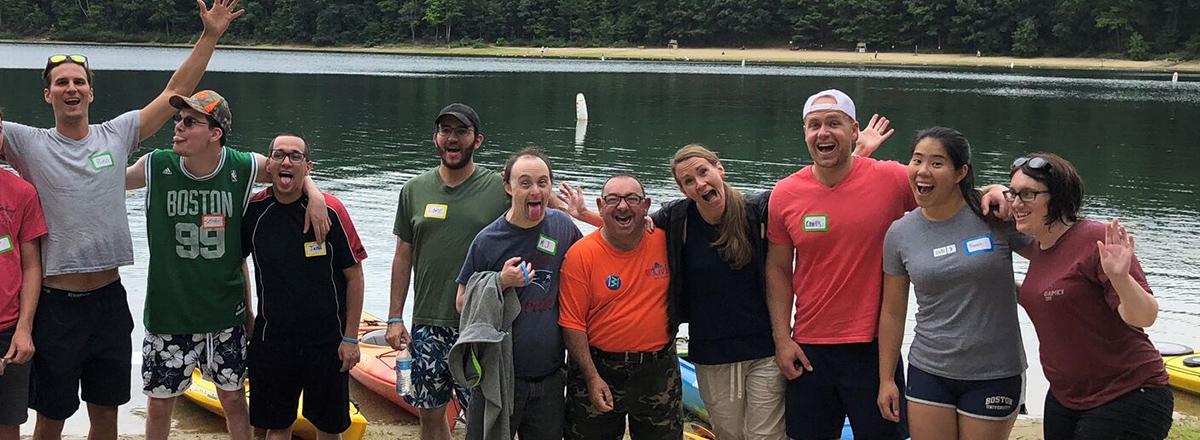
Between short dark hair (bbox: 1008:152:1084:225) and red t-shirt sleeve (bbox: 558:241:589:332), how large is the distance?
6.80 ft

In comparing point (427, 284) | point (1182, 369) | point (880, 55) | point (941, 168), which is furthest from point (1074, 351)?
point (880, 55)

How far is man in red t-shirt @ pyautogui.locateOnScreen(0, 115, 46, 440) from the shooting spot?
4961 mm

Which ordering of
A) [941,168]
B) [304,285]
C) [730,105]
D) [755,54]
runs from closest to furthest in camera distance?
[941,168] < [304,285] < [730,105] < [755,54]

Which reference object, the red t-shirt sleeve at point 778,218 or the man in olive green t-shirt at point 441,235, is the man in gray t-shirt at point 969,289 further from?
the man in olive green t-shirt at point 441,235

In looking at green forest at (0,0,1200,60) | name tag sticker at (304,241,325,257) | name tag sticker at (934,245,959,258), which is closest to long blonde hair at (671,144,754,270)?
name tag sticker at (934,245,959,258)

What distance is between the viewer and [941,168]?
4742 mm

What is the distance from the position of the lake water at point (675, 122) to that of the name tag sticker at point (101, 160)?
3.97m

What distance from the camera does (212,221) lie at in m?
5.41

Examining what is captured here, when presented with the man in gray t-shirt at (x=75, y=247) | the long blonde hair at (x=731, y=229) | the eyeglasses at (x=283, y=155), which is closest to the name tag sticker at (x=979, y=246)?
the long blonde hair at (x=731, y=229)

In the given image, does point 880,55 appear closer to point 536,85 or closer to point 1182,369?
point 536,85

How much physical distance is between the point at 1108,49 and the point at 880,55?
18.7 metres

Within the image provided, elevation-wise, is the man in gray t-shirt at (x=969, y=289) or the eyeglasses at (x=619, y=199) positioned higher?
the eyeglasses at (x=619, y=199)

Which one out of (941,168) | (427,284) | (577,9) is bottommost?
(427,284)

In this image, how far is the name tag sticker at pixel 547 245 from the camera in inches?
203
